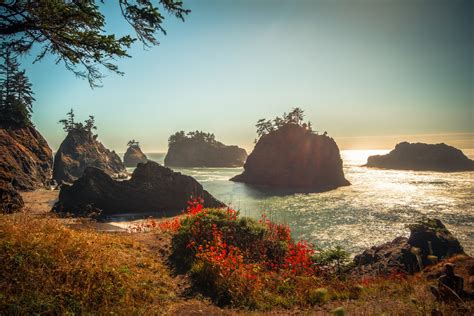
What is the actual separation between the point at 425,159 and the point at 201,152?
382ft

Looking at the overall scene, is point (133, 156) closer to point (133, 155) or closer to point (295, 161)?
point (133, 155)

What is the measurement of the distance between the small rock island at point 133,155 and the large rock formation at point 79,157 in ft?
188

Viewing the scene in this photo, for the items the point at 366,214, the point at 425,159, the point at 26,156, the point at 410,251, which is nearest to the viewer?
the point at 410,251

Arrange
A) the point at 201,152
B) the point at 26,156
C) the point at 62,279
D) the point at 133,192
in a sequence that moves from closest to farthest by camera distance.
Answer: the point at 62,279 < the point at 133,192 < the point at 26,156 < the point at 201,152

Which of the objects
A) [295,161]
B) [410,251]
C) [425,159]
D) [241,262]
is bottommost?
[410,251]

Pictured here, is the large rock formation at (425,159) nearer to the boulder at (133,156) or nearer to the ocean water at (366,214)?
the ocean water at (366,214)

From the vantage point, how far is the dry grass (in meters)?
4.78

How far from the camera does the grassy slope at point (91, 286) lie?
483cm

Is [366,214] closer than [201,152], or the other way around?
[366,214]

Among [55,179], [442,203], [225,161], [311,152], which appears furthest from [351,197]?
[225,161]

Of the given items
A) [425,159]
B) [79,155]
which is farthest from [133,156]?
[425,159]

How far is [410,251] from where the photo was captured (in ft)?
41.3

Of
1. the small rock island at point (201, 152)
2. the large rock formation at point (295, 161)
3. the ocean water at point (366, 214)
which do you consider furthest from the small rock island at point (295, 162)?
the small rock island at point (201, 152)

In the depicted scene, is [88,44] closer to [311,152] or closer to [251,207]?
[251,207]
